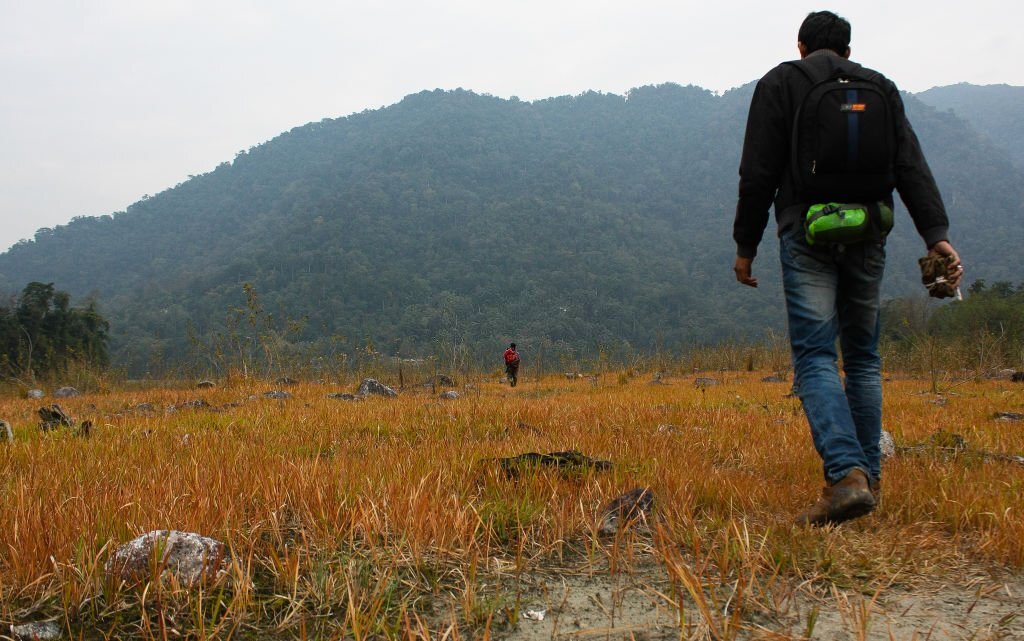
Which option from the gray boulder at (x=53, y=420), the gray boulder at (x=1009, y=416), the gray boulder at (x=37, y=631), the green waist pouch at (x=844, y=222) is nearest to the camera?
the gray boulder at (x=37, y=631)

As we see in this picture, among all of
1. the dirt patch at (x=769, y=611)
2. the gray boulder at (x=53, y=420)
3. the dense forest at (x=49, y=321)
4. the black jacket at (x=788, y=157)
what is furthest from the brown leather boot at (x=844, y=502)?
the dense forest at (x=49, y=321)

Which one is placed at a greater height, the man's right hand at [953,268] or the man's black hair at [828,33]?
the man's black hair at [828,33]

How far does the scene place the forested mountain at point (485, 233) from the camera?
8119 cm

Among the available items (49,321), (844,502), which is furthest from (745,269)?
(49,321)

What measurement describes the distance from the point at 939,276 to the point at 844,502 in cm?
102

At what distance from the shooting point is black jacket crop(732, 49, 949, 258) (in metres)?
2.39

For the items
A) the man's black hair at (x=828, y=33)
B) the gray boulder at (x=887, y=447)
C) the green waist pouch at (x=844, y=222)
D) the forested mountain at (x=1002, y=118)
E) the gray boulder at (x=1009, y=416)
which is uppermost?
the forested mountain at (x=1002, y=118)

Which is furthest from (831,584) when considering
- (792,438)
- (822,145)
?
(792,438)

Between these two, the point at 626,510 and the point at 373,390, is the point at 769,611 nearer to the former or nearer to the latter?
the point at 626,510

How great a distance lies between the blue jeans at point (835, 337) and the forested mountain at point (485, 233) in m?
52.6

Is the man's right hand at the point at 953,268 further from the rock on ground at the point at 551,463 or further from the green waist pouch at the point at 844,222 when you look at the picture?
the rock on ground at the point at 551,463

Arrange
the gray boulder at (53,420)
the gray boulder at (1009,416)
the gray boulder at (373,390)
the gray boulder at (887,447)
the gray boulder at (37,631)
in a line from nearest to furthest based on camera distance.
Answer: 1. the gray boulder at (37,631)
2. the gray boulder at (887,447)
3. the gray boulder at (53,420)
4. the gray boulder at (1009,416)
5. the gray boulder at (373,390)

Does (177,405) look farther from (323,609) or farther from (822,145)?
(822,145)

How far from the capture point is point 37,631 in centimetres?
124
